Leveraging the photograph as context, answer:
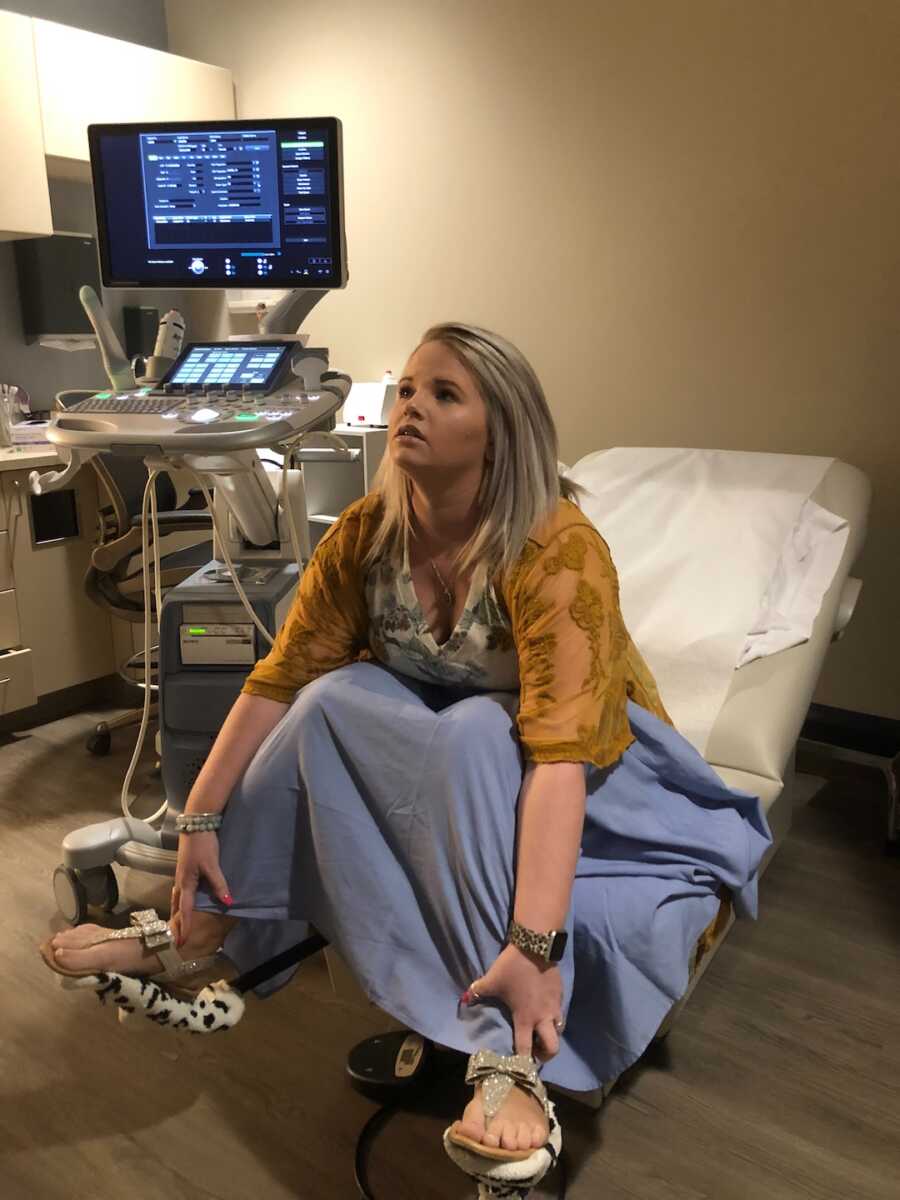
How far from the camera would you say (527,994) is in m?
1.01

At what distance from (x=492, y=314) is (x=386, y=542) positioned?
1.66 meters

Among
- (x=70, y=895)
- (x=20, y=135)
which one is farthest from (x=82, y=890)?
(x=20, y=135)

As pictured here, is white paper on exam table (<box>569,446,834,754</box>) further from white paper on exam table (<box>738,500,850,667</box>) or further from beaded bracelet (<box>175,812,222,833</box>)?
beaded bracelet (<box>175,812,222,833</box>)

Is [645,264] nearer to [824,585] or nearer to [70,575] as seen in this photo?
[824,585]

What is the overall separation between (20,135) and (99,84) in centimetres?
33

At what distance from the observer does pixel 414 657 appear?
1.26 meters

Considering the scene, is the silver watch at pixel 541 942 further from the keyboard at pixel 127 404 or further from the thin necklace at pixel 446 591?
the keyboard at pixel 127 404

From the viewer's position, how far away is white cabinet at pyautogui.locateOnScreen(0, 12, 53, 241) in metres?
2.51

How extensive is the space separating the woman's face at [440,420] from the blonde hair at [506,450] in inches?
0.5

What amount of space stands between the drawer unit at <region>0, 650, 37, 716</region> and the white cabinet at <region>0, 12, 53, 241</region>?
112cm

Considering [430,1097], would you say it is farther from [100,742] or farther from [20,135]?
[20,135]

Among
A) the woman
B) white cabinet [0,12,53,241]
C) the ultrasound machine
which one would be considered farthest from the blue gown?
white cabinet [0,12,53,241]

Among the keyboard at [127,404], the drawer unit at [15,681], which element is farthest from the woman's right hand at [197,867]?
the drawer unit at [15,681]

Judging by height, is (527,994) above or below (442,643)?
below
